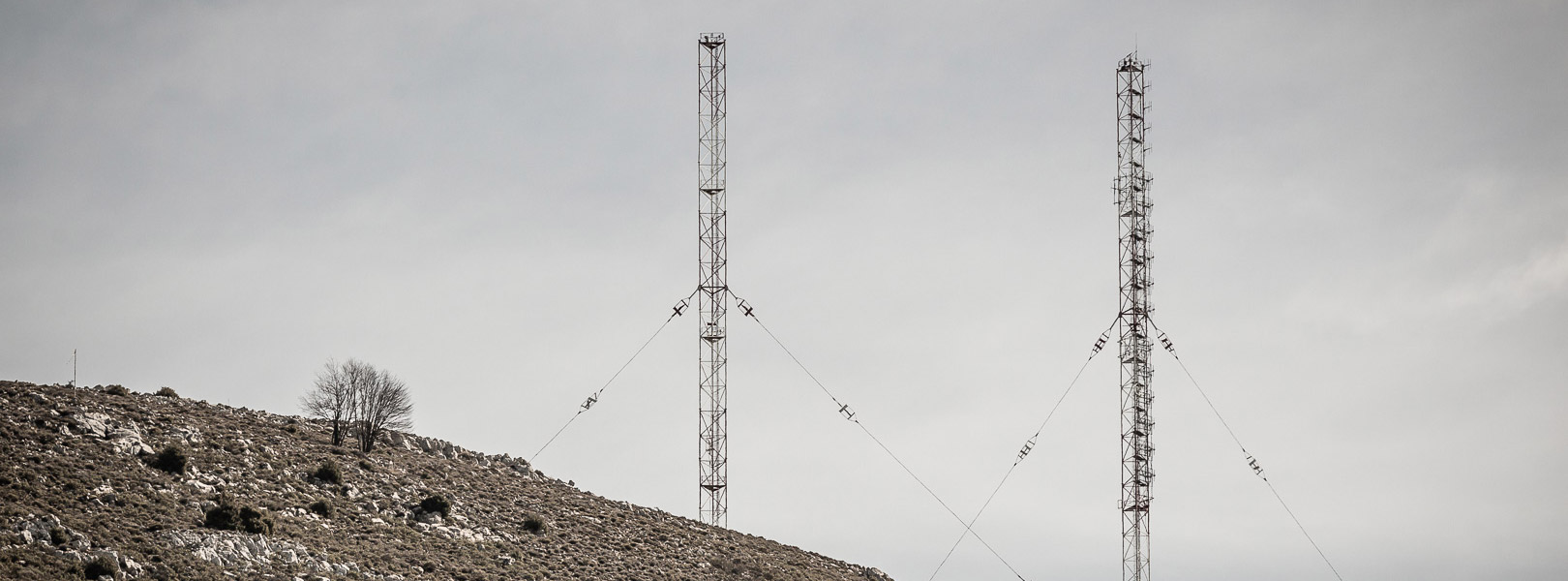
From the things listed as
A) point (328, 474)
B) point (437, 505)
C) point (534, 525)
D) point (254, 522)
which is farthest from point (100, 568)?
point (534, 525)

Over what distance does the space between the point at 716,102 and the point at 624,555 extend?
1168 inches

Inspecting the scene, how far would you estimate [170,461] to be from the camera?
6266cm

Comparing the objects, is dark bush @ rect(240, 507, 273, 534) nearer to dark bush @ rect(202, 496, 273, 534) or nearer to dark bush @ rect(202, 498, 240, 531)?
dark bush @ rect(202, 496, 273, 534)

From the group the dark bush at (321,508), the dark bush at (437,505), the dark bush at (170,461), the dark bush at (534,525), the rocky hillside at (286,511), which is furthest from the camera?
the dark bush at (534,525)

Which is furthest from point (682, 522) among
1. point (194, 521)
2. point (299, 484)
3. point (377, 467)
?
point (194, 521)

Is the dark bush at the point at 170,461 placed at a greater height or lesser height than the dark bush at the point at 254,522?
greater

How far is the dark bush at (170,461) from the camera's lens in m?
62.5

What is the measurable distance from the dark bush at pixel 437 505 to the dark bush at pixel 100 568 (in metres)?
20.8

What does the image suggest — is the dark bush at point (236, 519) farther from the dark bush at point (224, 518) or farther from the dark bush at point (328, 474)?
the dark bush at point (328, 474)

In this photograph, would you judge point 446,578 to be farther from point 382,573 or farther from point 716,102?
point 716,102

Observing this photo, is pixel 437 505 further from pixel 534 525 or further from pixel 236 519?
pixel 236 519

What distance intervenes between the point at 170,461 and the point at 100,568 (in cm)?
1310

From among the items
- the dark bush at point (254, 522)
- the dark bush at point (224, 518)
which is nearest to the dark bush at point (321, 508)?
the dark bush at point (254, 522)

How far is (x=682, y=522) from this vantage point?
8319 centimetres
